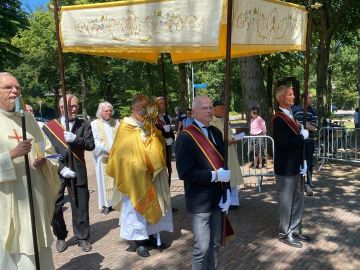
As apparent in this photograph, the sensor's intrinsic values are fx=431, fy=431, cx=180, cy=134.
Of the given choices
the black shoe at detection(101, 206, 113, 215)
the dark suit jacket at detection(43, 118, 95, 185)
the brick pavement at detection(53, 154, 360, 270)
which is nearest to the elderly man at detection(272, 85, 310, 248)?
the brick pavement at detection(53, 154, 360, 270)

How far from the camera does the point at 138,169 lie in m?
5.57

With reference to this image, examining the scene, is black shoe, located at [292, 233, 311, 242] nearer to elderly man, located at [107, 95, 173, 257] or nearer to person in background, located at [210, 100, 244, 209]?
person in background, located at [210, 100, 244, 209]

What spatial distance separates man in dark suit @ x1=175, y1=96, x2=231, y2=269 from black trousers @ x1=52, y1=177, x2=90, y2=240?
2.23 metres

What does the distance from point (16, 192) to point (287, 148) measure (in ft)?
11.3

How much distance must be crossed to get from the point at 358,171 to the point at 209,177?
8384 mm

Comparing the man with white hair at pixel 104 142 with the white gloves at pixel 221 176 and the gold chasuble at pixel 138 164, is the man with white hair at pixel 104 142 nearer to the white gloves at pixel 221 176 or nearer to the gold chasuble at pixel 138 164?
the gold chasuble at pixel 138 164

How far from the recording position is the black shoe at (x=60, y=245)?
5.94 m

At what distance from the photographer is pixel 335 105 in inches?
2788

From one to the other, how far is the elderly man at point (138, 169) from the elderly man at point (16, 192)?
1751 mm

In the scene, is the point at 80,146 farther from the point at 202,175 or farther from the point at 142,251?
the point at 202,175

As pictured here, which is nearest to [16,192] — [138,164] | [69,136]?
[69,136]

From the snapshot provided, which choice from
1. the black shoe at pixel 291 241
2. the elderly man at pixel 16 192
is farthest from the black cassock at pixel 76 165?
the black shoe at pixel 291 241

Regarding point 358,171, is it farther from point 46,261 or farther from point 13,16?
point 13,16

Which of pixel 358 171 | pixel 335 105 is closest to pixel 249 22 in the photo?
pixel 358 171
